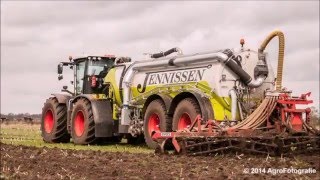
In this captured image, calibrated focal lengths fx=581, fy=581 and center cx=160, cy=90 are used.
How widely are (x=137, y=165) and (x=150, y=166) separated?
0.24 meters

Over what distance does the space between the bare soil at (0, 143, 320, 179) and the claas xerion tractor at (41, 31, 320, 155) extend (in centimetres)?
50

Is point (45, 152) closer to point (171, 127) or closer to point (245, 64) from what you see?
point (171, 127)

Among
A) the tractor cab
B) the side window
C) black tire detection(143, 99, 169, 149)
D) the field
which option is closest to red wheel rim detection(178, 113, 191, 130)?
black tire detection(143, 99, 169, 149)

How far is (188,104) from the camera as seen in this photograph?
1392 cm

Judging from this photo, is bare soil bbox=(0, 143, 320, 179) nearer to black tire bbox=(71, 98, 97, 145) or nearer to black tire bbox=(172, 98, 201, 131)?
black tire bbox=(172, 98, 201, 131)

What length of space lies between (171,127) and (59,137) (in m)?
6.09

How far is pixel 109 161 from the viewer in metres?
10.9

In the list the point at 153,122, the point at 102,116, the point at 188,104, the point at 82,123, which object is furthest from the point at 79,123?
the point at 188,104

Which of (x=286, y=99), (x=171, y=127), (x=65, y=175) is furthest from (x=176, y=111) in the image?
(x=65, y=175)

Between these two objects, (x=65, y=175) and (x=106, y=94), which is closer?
(x=65, y=175)

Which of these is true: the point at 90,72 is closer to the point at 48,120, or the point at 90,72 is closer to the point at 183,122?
the point at 48,120

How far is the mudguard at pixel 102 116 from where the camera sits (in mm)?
17125

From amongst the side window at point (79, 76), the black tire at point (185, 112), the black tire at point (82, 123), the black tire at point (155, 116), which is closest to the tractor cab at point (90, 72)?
the side window at point (79, 76)

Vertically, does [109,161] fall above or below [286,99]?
below
